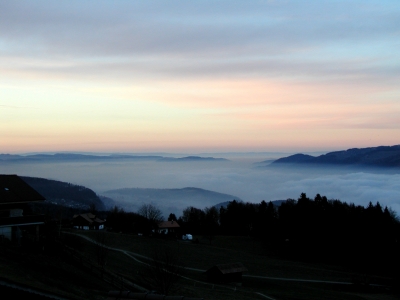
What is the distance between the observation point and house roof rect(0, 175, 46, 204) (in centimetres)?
3086

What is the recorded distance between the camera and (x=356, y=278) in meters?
48.4

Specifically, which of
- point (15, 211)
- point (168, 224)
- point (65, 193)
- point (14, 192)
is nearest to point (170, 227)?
point (168, 224)

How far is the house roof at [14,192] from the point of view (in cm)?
3086

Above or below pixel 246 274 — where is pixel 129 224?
above

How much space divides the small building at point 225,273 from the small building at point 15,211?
17.1 meters

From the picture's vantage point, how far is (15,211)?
31.4 meters

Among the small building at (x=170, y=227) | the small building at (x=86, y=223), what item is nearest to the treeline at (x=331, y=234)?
the small building at (x=170, y=227)

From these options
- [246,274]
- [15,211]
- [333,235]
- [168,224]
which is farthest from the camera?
[168,224]

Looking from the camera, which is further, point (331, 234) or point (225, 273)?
point (331, 234)

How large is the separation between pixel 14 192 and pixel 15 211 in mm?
1498

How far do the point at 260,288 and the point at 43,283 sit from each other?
76.8 ft

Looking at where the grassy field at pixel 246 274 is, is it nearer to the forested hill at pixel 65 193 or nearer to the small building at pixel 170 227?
the small building at pixel 170 227

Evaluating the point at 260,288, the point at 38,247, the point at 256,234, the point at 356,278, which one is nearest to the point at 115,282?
the point at 38,247

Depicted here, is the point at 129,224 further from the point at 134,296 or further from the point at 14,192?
the point at 134,296
